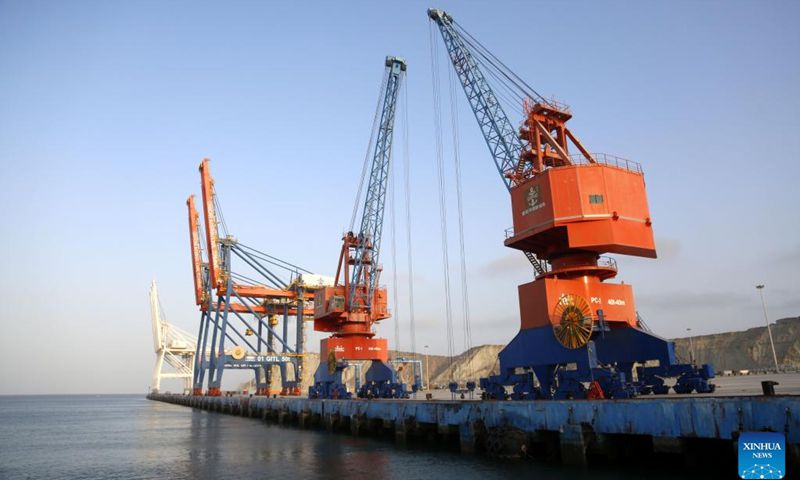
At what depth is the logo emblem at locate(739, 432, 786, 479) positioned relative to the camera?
14462mm

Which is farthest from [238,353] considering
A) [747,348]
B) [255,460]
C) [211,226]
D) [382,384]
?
[747,348]

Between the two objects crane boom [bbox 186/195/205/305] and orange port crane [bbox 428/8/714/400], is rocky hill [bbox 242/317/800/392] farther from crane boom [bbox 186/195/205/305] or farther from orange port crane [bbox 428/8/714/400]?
orange port crane [bbox 428/8/714/400]

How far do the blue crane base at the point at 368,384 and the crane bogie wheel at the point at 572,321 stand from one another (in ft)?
71.3

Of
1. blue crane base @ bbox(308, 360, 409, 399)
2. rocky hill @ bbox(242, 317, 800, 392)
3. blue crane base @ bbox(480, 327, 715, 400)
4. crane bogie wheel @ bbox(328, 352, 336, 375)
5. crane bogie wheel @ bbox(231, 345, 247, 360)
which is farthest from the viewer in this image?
rocky hill @ bbox(242, 317, 800, 392)

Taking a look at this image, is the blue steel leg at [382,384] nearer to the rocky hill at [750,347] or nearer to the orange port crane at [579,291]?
the orange port crane at [579,291]

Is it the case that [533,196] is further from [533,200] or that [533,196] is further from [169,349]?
[169,349]

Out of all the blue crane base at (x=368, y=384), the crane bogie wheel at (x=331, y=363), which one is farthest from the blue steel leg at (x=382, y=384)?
the crane bogie wheel at (x=331, y=363)

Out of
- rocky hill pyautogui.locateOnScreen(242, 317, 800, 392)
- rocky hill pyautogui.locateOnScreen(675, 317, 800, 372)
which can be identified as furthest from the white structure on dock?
rocky hill pyautogui.locateOnScreen(675, 317, 800, 372)

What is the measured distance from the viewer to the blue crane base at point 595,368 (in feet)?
80.1

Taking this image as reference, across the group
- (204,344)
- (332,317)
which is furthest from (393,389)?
(204,344)

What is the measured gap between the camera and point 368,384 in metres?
52.1

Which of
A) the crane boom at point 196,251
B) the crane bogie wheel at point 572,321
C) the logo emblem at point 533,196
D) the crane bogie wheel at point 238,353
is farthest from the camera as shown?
the crane boom at point 196,251

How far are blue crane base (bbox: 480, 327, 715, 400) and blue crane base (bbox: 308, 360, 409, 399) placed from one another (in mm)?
18686

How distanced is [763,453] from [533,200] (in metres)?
18.5
